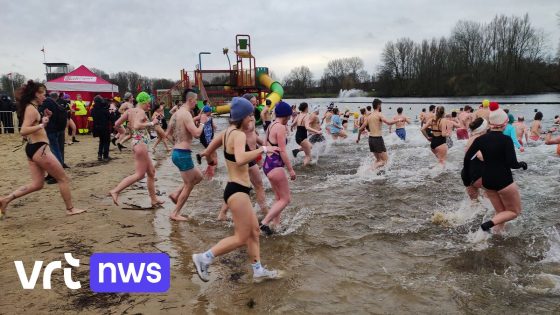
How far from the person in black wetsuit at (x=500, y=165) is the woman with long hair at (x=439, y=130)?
391 cm

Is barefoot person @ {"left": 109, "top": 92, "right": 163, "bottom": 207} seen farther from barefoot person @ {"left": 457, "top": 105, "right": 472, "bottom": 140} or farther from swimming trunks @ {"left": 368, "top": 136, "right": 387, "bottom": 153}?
barefoot person @ {"left": 457, "top": 105, "right": 472, "bottom": 140}

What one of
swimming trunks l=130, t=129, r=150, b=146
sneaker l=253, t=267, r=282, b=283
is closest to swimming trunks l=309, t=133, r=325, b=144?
swimming trunks l=130, t=129, r=150, b=146

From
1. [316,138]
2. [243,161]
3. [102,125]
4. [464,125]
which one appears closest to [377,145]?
[316,138]

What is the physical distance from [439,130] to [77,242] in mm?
Result: 7490

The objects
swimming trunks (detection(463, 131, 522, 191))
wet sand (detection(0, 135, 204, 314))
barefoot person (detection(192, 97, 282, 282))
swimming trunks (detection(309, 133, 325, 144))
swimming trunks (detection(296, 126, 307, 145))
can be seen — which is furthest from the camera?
swimming trunks (detection(309, 133, 325, 144))

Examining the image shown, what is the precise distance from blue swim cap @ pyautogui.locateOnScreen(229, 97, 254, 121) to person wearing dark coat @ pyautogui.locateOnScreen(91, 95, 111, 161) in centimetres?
844

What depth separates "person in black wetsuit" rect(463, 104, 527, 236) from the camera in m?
4.53

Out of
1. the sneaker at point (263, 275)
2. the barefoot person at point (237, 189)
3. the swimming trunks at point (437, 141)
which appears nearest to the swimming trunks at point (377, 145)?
the swimming trunks at point (437, 141)

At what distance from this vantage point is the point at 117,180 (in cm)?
836

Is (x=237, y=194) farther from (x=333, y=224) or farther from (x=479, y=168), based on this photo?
(x=479, y=168)

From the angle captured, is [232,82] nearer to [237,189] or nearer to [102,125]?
[102,125]

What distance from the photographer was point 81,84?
19.8m

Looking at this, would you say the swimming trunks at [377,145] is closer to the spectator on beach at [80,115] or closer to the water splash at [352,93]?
the spectator on beach at [80,115]

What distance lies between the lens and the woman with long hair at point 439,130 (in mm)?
8595
